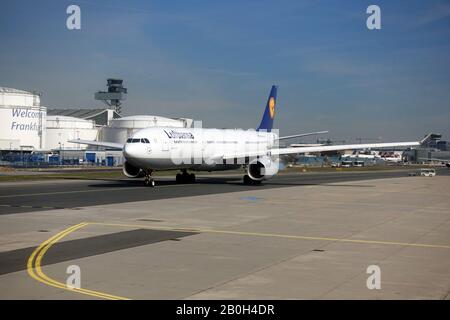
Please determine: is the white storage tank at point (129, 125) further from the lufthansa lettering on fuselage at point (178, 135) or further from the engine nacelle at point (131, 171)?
the engine nacelle at point (131, 171)

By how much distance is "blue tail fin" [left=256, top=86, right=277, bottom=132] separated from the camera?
56.8m

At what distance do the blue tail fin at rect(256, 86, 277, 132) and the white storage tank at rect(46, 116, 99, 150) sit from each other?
79.8 metres

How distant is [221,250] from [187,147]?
88.5 ft

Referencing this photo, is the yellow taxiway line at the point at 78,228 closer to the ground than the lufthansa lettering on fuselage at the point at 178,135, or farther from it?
closer to the ground

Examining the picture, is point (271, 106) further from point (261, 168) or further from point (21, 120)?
point (21, 120)

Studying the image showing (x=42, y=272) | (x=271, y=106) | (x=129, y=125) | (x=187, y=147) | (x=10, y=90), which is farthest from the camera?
(x=129, y=125)

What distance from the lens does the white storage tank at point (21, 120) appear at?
4156 inches

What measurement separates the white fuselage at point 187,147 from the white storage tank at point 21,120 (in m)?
70.5

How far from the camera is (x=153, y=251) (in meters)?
14.3

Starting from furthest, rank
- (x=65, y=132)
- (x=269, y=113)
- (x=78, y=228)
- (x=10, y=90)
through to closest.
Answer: (x=65, y=132) < (x=10, y=90) < (x=269, y=113) < (x=78, y=228)

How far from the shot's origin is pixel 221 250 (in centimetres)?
1456

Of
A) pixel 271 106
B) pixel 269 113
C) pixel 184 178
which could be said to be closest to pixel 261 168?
pixel 184 178

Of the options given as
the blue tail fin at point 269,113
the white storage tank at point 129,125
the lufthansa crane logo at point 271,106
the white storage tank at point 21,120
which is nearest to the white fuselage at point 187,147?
the blue tail fin at point 269,113
